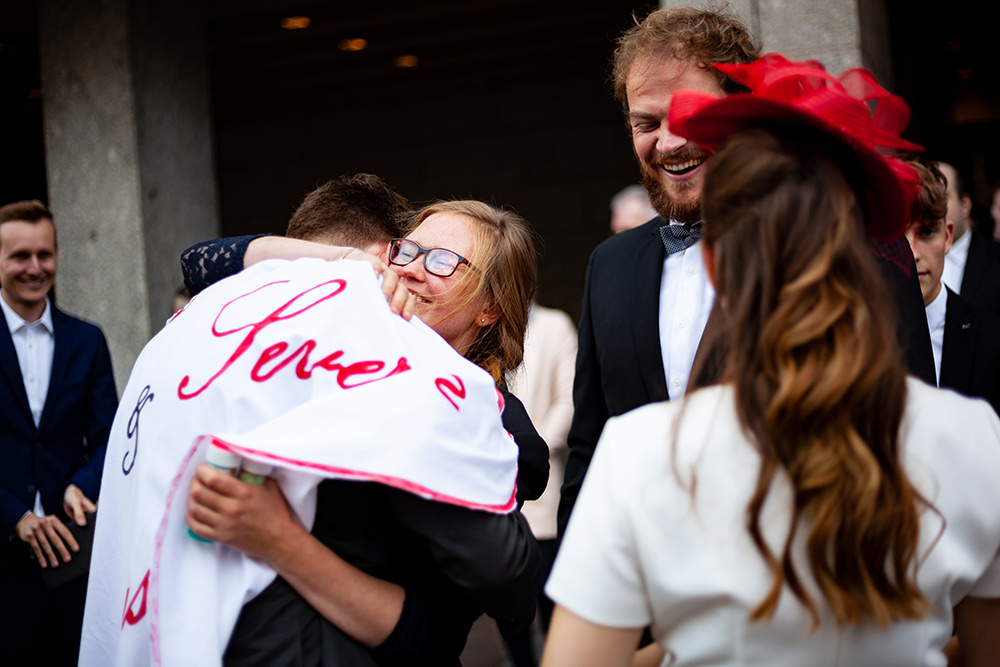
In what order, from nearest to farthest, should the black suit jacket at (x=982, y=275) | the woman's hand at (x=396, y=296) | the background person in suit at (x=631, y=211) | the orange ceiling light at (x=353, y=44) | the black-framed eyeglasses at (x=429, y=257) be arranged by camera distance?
the woman's hand at (x=396, y=296) → the black-framed eyeglasses at (x=429, y=257) → the black suit jacket at (x=982, y=275) → the background person in suit at (x=631, y=211) → the orange ceiling light at (x=353, y=44)

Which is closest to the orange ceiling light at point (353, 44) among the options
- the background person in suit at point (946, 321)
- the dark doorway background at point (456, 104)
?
the dark doorway background at point (456, 104)

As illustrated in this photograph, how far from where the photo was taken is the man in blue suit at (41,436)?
342 centimetres

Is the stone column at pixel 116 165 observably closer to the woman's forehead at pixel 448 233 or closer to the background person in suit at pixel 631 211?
the background person in suit at pixel 631 211

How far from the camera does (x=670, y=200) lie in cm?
215

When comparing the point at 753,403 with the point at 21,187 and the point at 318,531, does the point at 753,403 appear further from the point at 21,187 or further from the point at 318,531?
the point at 21,187

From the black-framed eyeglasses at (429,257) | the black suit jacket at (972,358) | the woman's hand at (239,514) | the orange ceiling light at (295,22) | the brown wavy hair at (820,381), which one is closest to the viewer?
the brown wavy hair at (820,381)

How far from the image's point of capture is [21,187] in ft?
25.1

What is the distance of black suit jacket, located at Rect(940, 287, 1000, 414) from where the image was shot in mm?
2867

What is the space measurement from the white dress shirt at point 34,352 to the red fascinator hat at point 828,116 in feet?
10.7

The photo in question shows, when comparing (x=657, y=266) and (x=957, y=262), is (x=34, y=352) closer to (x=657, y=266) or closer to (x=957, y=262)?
(x=657, y=266)

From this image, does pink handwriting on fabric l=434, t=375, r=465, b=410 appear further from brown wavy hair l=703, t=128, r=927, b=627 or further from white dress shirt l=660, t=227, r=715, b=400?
white dress shirt l=660, t=227, r=715, b=400

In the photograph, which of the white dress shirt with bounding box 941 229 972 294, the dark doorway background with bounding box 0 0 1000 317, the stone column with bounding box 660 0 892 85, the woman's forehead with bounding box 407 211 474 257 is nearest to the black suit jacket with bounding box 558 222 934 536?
the woman's forehead with bounding box 407 211 474 257

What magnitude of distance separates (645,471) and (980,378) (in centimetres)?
222

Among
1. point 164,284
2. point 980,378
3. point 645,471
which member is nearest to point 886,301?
point 645,471
